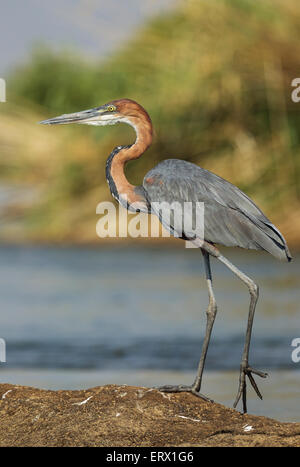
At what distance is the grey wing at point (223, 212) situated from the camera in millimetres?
5719

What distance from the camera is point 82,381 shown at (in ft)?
25.5

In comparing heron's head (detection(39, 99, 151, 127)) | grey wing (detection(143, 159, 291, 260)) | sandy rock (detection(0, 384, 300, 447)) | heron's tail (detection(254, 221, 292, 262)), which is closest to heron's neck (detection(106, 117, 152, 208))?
heron's head (detection(39, 99, 151, 127))

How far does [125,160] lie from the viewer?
20.2 feet

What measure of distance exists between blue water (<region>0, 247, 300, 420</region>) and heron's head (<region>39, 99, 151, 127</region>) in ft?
6.84

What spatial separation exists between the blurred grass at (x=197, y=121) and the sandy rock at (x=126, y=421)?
1008cm

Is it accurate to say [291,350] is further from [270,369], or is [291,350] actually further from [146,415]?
[146,415]

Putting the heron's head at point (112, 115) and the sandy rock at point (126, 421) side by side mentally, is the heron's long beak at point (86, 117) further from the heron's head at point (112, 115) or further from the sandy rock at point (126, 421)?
the sandy rock at point (126, 421)

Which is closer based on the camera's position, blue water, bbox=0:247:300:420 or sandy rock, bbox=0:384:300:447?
sandy rock, bbox=0:384:300:447

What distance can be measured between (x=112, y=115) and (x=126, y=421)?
2118 mm

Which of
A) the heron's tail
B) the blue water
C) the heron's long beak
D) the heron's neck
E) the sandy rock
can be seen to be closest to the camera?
the sandy rock

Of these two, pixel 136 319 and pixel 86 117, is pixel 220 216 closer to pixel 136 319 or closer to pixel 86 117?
pixel 86 117

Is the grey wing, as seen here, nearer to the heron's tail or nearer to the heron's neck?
the heron's tail

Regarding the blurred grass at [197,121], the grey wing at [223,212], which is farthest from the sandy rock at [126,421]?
the blurred grass at [197,121]

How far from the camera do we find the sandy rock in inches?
184
